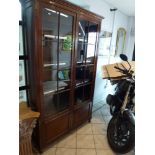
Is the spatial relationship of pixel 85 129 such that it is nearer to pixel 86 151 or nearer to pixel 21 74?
pixel 86 151

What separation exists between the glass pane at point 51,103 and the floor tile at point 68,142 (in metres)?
0.54

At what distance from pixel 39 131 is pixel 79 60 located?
1.14 metres

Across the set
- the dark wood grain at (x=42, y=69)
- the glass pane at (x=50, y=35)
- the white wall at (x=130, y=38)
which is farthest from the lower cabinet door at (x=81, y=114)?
the white wall at (x=130, y=38)

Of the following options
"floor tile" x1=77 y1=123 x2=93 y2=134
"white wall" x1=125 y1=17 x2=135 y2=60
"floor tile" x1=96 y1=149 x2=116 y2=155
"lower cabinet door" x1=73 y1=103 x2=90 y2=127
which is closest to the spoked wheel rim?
"floor tile" x1=96 y1=149 x2=116 y2=155

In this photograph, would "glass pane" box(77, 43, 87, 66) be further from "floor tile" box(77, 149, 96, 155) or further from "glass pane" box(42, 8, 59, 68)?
"floor tile" box(77, 149, 96, 155)

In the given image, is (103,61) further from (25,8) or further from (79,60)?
(25,8)

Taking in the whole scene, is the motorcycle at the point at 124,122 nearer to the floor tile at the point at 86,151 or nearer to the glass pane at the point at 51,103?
the floor tile at the point at 86,151

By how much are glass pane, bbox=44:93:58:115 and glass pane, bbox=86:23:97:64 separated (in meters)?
0.83

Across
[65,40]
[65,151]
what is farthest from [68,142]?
[65,40]

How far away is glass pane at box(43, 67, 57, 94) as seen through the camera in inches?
67.1

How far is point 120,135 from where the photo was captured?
6.50ft

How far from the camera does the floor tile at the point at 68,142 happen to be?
202 cm
